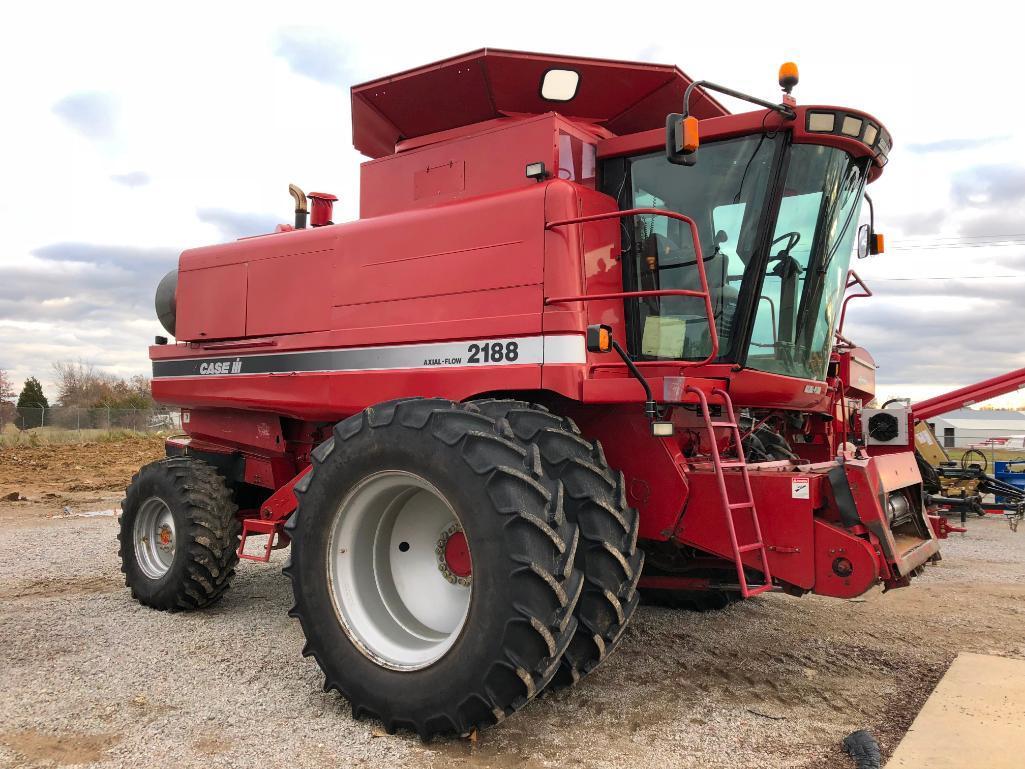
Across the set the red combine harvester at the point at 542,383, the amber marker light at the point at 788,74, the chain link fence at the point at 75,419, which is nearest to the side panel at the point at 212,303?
the red combine harvester at the point at 542,383

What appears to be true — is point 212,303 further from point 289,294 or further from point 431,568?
point 431,568

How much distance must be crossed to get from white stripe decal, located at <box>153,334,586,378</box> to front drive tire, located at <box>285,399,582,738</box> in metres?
0.60

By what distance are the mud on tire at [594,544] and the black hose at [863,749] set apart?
3.45ft

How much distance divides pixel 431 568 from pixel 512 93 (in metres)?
2.85

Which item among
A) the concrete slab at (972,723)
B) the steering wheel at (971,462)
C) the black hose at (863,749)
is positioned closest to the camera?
the concrete slab at (972,723)

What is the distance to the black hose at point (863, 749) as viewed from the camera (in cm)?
324

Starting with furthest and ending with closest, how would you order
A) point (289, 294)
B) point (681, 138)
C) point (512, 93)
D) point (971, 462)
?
point (971, 462) < point (289, 294) < point (512, 93) < point (681, 138)

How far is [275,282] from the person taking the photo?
5730 millimetres

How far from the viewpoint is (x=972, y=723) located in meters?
3.47

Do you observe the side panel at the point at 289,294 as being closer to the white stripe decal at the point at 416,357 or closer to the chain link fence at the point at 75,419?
the white stripe decal at the point at 416,357

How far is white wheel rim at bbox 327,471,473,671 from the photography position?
3.88 meters

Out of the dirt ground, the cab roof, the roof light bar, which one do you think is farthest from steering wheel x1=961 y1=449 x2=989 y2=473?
the cab roof

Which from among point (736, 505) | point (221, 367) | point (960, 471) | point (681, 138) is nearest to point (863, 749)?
point (736, 505)

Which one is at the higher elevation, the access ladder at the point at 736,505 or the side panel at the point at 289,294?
the side panel at the point at 289,294
